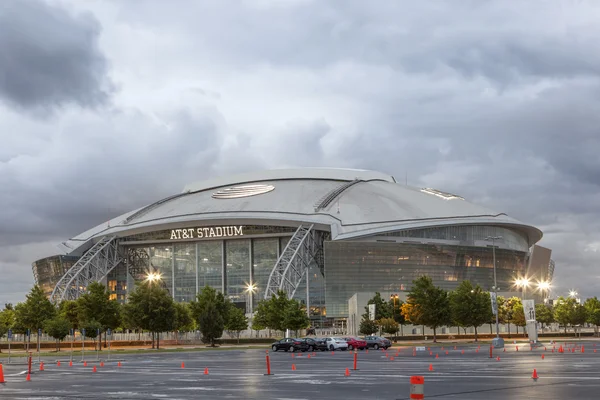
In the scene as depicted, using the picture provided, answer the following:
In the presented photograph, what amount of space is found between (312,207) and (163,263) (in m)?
35.8

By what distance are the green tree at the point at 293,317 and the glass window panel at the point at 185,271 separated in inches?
2088

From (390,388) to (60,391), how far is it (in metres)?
12.5

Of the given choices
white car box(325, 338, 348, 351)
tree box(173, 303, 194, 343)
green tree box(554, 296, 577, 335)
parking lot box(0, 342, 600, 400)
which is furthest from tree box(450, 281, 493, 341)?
parking lot box(0, 342, 600, 400)

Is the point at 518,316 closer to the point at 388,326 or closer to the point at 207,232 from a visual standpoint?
the point at 388,326

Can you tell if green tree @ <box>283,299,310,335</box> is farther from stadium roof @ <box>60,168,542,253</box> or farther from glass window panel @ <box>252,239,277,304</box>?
glass window panel @ <box>252,239,277,304</box>

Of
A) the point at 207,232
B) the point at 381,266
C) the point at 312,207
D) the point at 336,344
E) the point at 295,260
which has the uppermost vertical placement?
the point at 312,207

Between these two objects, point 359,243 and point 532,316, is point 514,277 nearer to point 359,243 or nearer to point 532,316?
point 359,243

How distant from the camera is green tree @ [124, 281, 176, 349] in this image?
9762 centimetres

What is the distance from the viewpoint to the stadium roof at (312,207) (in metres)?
143

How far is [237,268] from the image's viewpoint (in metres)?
157

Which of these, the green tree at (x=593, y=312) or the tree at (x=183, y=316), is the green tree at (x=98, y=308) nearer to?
the tree at (x=183, y=316)

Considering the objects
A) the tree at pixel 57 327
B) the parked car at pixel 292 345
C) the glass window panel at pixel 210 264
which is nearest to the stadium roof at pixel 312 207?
the glass window panel at pixel 210 264

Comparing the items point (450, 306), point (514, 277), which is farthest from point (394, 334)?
point (514, 277)

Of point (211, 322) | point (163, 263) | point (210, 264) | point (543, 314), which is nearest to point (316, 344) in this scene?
point (211, 322)
